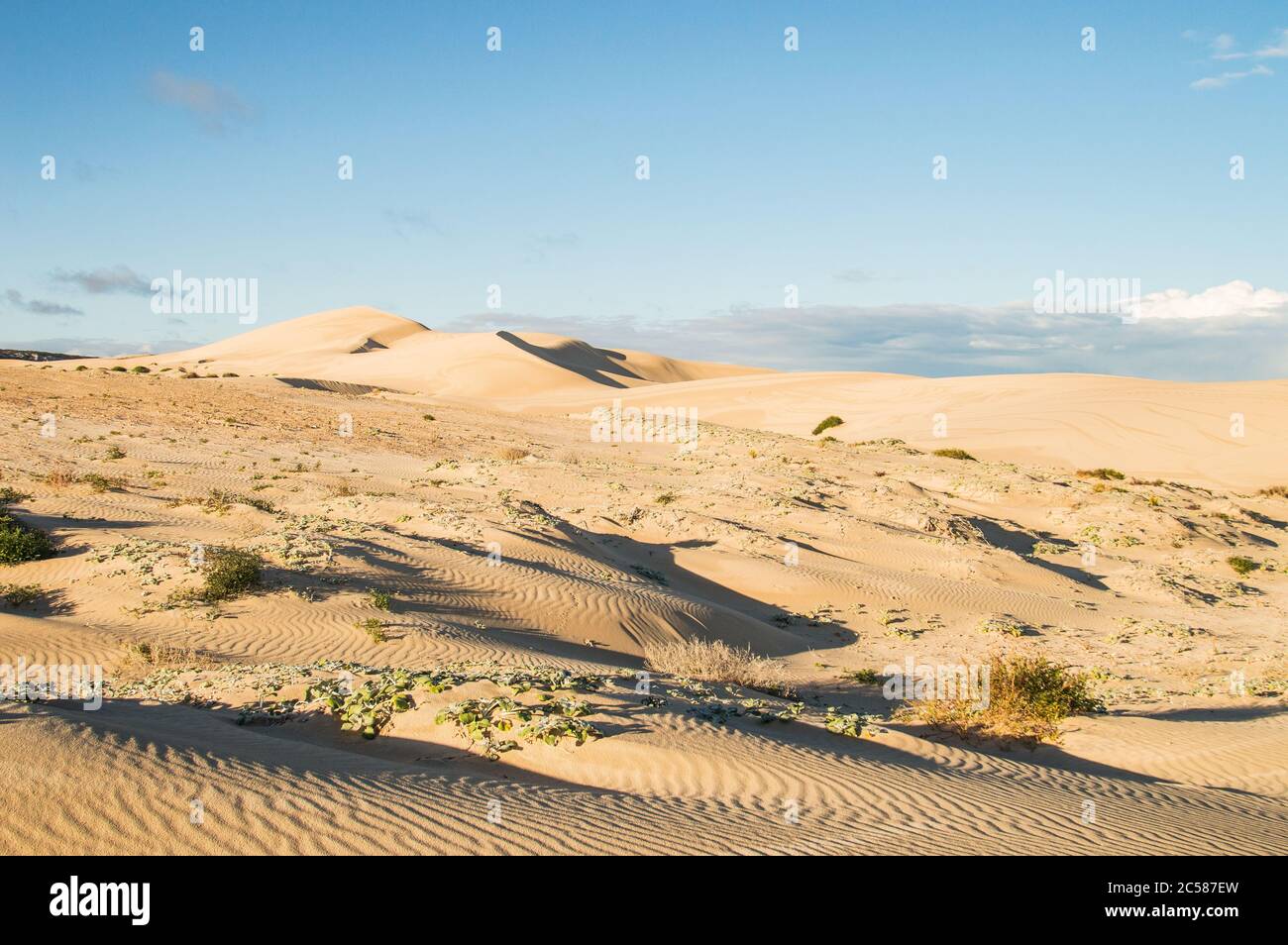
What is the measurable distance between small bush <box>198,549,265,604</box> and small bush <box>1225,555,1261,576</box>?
22768 millimetres

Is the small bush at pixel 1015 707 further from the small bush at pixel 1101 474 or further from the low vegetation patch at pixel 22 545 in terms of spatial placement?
the small bush at pixel 1101 474

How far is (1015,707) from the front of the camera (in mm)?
9508

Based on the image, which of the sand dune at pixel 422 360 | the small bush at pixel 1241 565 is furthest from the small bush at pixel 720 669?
the sand dune at pixel 422 360

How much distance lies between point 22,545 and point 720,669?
33.9 feet

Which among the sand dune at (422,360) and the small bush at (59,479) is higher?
the sand dune at (422,360)

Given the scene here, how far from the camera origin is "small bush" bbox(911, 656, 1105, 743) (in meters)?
9.26

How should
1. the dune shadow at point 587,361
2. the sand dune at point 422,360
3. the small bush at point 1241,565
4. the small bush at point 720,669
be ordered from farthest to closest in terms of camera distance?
1. the dune shadow at point 587,361
2. the sand dune at point 422,360
3. the small bush at point 1241,565
4. the small bush at point 720,669

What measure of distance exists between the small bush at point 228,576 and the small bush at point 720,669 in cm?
563

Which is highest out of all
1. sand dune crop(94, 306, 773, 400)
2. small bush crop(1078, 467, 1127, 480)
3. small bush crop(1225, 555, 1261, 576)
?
sand dune crop(94, 306, 773, 400)

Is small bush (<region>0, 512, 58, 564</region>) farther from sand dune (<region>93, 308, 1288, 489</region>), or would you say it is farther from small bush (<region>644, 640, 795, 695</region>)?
sand dune (<region>93, 308, 1288, 489</region>)

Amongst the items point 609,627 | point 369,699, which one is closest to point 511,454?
point 609,627

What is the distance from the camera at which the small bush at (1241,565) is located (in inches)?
885

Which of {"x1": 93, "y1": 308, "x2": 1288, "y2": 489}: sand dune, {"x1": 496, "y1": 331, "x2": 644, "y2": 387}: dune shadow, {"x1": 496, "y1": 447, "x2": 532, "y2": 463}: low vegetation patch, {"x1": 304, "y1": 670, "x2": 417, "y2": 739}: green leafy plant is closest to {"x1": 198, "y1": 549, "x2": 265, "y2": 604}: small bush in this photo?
{"x1": 304, "y1": 670, "x2": 417, "y2": 739}: green leafy plant
